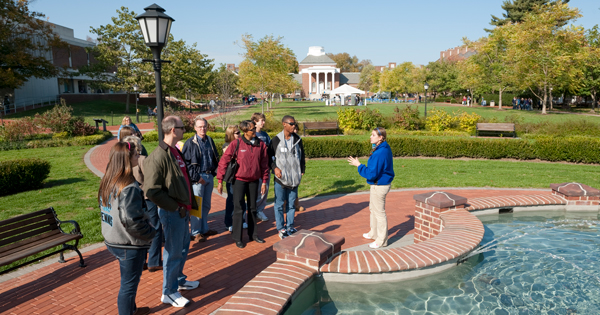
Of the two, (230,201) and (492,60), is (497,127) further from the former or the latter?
(492,60)

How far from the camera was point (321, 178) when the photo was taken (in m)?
9.88

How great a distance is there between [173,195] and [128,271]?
71cm

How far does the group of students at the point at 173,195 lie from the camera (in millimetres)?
2881

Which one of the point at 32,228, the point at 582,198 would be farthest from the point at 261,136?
the point at 582,198

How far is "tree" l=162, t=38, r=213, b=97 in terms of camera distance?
35.9 metres

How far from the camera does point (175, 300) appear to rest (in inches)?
141

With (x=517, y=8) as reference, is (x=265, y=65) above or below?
below

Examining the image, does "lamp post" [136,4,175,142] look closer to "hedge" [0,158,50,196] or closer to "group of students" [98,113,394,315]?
"group of students" [98,113,394,315]

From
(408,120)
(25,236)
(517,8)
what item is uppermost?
(517,8)

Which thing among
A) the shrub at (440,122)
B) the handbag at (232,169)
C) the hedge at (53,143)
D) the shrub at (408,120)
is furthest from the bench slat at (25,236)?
the shrub at (440,122)

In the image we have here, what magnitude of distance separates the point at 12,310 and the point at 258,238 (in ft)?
9.31

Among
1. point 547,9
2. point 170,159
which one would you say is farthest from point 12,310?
point 547,9

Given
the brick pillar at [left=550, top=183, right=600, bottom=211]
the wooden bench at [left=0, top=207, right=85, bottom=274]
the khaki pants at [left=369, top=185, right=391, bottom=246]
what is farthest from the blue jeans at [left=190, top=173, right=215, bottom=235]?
the brick pillar at [left=550, top=183, right=600, bottom=211]

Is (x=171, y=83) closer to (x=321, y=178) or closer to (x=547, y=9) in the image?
(x=321, y=178)
